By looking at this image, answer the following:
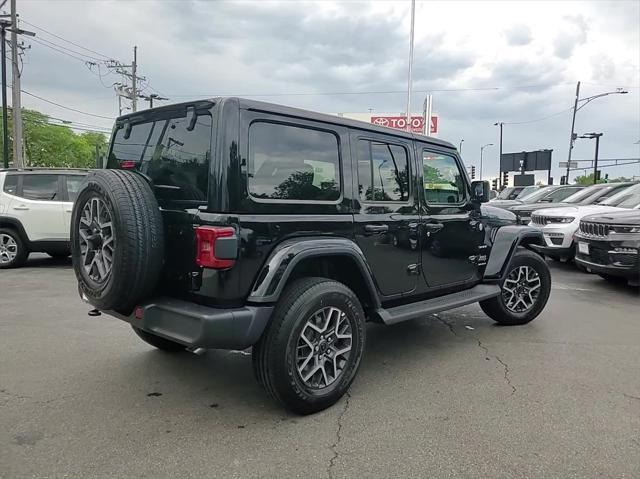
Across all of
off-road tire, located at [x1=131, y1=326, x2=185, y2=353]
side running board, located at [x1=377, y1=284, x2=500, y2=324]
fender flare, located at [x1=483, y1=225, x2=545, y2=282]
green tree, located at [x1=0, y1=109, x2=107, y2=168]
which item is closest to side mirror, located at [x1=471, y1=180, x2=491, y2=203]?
fender flare, located at [x1=483, y1=225, x2=545, y2=282]

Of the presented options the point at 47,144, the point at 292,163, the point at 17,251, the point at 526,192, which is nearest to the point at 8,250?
the point at 17,251

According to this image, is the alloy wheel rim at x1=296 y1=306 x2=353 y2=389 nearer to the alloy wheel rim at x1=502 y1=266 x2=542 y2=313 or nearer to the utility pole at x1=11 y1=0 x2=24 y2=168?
the alloy wheel rim at x1=502 y1=266 x2=542 y2=313

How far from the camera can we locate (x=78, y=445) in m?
2.79

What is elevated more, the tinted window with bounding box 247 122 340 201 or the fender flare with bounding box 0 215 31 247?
the tinted window with bounding box 247 122 340 201

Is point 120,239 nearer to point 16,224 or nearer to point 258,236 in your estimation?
point 258,236

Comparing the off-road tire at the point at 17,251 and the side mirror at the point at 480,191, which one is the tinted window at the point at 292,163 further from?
the off-road tire at the point at 17,251

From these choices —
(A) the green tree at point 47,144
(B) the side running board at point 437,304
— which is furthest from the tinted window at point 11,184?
(A) the green tree at point 47,144

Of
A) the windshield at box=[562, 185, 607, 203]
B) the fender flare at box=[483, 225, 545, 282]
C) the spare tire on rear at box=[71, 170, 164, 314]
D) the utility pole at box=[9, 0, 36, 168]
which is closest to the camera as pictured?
the spare tire on rear at box=[71, 170, 164, 314]

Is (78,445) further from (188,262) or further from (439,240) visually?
(439,240)

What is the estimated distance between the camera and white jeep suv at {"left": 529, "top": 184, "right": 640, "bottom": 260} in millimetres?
9000

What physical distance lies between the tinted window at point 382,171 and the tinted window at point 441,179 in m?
0.31

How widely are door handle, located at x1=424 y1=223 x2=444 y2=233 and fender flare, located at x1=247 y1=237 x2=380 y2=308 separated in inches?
41.6

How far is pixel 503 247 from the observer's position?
509 cm

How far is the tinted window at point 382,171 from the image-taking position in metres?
3.78
